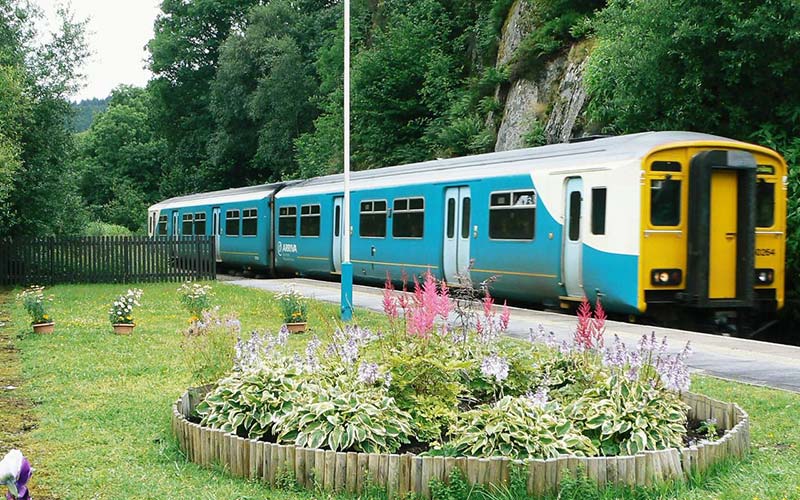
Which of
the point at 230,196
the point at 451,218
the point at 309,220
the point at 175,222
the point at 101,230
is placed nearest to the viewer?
the point at 451,218

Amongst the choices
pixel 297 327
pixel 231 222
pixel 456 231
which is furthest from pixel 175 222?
pixel 297 327

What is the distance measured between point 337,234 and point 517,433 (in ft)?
63.5

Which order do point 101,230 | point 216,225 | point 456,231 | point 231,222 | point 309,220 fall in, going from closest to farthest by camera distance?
point 456,231 < point 309,220 < point 231,222 < point 216,225 < point 101,230

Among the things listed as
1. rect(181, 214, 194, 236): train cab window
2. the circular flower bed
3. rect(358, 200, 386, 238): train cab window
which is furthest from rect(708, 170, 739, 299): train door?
rect(181, 214, 194, 236): train cab window

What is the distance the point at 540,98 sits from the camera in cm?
2855

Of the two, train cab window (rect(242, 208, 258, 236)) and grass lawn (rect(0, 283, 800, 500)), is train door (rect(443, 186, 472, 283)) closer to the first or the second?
grass lawn (rect(0, 283, 800, 500))

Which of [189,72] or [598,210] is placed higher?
[189,72]

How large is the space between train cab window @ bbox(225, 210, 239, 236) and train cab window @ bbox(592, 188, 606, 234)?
64.0 feet

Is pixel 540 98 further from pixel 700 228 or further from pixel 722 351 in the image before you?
pixel 722 351

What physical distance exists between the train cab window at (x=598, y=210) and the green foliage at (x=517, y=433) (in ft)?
30.5

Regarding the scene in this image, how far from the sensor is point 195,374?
795cm

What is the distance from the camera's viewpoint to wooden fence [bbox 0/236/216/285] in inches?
989

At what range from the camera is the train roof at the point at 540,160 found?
1473cm

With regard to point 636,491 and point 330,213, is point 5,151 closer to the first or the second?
point 330,213
